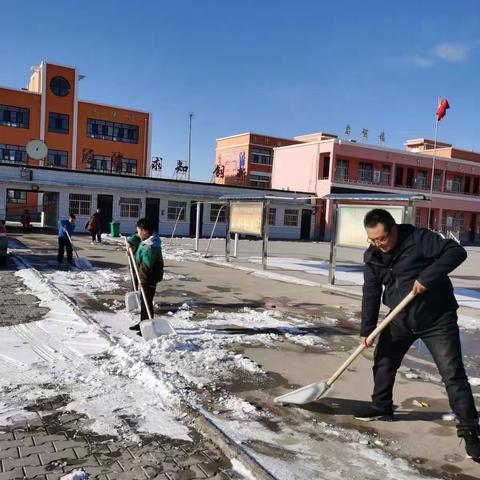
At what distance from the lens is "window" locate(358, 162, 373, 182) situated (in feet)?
148

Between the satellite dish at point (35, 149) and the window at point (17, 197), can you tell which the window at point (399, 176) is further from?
the window at point (17, 197)

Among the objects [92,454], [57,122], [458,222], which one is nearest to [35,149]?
[57,122]

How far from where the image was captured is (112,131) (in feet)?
169

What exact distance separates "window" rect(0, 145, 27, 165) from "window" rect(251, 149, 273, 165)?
86.4ft

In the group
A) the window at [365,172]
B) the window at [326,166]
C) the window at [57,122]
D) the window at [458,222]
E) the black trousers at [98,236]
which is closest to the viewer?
the black trousers at [98,236]

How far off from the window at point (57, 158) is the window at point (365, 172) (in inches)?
1065

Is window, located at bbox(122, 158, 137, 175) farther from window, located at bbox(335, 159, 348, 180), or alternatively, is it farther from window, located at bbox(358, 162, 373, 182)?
window, located at bbox(358, 162, 373, 182)

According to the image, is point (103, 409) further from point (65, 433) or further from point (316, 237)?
point (316, 237)

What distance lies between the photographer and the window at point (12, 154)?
4606cm

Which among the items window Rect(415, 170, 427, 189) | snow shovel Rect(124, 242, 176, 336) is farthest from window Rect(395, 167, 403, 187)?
snow shovel Rect(124, 242, 176, 336)

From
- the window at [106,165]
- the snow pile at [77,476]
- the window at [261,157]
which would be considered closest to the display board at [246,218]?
the snow pile at [77,476]

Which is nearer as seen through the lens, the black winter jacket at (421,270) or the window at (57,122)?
the black winter jacket at (421,270)

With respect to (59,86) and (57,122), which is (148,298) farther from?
(59,86)

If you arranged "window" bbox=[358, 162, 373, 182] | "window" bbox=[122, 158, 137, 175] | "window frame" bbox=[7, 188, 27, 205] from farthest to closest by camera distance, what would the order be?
"window" bbox=[122, 158, 137, 175]
"window frame" bbox=[7, 188, 27, 205]
"window" bbox=[358, 162, 373, 182]
